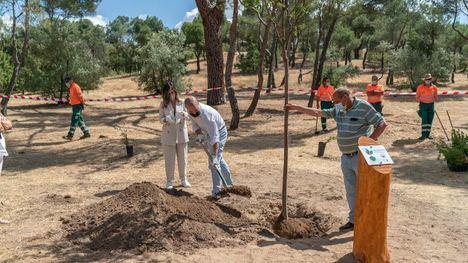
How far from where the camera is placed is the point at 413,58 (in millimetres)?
24469

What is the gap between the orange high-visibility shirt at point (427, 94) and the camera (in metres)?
11.4

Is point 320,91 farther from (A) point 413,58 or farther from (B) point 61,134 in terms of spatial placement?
(A) point 413,58

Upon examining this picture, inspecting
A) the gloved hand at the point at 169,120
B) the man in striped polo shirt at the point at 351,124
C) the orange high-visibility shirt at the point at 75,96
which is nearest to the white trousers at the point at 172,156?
the gloved hand at the point at 169,120

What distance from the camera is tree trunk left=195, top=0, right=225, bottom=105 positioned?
49.7 feet

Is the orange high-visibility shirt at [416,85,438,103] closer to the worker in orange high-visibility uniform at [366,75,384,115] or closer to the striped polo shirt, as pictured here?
the worker in orange high-visibility uniform at [366,75,384,115]

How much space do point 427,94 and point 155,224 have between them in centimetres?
868

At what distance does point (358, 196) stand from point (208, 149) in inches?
97.8

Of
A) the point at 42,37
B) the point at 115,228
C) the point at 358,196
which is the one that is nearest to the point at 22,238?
the point at 115,228

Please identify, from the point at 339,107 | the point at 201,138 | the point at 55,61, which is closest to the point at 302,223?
the point at 339,107

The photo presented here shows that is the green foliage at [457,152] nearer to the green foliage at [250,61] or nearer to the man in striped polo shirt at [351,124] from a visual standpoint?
the man in striped polo shirt at [351,124]

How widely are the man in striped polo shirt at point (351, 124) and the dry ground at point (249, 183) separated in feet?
2.17

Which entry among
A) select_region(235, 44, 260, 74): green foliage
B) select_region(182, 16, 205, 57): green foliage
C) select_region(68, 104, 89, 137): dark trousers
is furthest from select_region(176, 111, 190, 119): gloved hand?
select_region(182, 16, 205, 57): green foliage

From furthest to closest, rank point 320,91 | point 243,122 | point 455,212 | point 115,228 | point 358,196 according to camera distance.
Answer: point 243,122, point 320,91, point 455,212, point 115,228, point 358,196

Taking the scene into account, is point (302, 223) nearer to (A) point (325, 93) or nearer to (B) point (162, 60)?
(A) point (325, 93)
